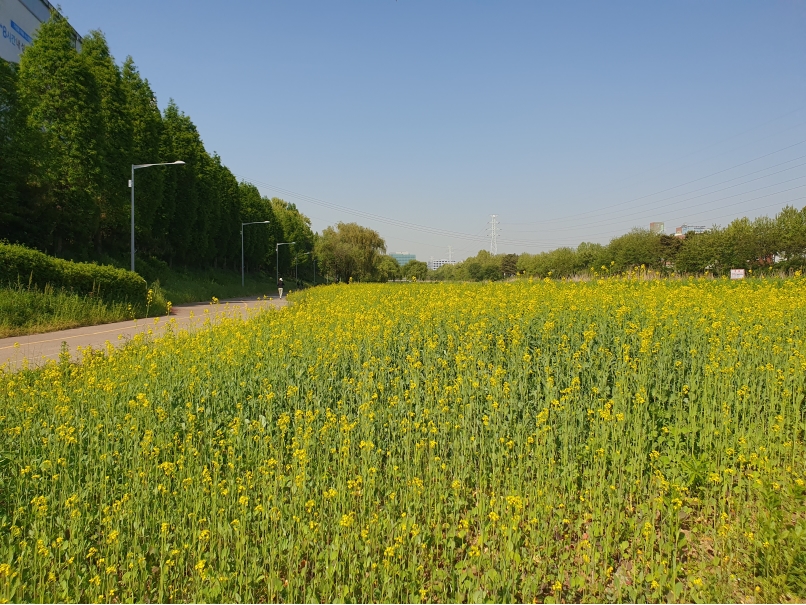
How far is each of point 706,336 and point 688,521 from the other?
13.5 feet

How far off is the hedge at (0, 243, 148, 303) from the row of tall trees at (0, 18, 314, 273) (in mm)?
5395

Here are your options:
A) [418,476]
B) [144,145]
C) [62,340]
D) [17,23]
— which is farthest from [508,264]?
[418,476]

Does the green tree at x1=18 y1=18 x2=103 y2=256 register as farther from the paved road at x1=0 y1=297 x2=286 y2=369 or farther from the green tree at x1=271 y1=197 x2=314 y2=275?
the green tree at x1=271 y1=197 x2=314 y2=275

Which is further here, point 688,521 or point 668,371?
point 668,371

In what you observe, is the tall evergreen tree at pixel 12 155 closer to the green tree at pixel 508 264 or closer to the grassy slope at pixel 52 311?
the grassy slope at pixel 52 311

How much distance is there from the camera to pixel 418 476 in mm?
4000

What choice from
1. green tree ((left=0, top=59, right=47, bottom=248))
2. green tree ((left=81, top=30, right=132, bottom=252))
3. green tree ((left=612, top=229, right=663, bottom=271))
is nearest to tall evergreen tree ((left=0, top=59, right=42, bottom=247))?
green tree ((left=0, top=59, right=47, bottom=248))

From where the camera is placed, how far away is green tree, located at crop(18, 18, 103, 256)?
2373 centimetres

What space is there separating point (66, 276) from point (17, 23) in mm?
33700

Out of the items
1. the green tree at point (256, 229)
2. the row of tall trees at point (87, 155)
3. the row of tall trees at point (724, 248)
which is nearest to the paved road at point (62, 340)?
the row of tall trees at point (87, 155)

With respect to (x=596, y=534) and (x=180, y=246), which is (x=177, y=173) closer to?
(x=180, y=246)

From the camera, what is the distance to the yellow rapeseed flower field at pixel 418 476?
311cm

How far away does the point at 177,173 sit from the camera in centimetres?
3766

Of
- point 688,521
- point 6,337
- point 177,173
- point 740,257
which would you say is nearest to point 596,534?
point 688,521
